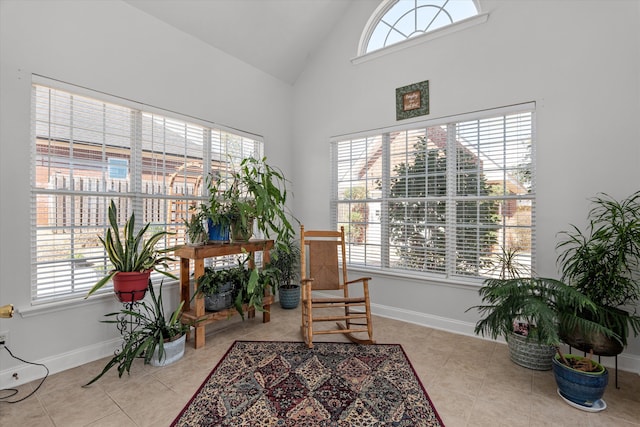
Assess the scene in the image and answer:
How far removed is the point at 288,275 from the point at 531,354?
2.61m

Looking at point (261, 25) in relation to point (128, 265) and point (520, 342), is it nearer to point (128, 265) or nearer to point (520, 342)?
point (128, 265)

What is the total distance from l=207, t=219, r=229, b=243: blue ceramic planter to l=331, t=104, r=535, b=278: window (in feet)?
5.05

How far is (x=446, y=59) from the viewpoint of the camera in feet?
10.2

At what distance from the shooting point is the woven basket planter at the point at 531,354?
92.1 inches

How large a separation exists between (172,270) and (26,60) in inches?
77.7

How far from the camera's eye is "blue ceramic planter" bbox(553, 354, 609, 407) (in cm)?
185

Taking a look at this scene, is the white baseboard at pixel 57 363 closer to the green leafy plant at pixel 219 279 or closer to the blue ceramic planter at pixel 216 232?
the green leafy plant at pixel 219 279

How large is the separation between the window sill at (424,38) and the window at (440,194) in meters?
0.87

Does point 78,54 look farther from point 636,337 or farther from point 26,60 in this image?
point 636,337

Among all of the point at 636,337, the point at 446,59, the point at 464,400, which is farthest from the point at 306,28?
the point at 636,337

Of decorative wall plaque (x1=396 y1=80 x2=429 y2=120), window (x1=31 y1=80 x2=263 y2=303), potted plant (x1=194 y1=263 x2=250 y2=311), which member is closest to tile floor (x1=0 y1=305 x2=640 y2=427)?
potted plant (x1=194 y1=263 x2=250 y2=311)

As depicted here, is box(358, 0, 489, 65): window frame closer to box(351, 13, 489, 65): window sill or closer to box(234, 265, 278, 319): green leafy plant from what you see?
box(351, 13, 489, 65): window sill

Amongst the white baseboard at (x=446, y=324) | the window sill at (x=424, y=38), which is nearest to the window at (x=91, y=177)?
the window sill at (x=424, y=38)

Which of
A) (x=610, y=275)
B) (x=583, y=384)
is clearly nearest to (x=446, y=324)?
(x=583, y=384)
